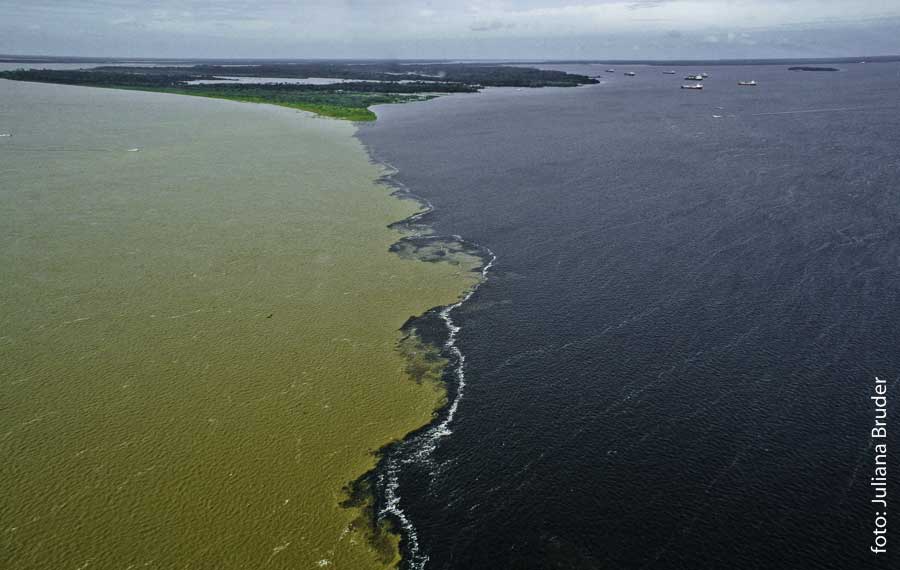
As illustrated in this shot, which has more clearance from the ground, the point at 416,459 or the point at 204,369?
the point at 204,369

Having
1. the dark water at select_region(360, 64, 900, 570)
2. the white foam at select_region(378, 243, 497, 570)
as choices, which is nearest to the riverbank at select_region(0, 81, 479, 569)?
the white foam at select_region(378, 243, 497, 570)

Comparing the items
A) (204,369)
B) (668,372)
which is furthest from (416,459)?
(668,372)

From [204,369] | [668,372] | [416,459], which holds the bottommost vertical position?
[416,459]

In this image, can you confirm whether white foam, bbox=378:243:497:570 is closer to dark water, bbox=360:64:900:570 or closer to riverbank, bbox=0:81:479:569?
dark water, bbox=360:64:900:570

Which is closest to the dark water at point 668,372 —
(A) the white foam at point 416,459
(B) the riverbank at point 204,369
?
(A) the white foam at point 416,459

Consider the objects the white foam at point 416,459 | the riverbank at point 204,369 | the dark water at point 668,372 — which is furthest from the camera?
the dark water at point 668,372

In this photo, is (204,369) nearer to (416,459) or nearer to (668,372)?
(416,459)

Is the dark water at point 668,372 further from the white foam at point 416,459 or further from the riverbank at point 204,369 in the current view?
the riverbank at point 204,369
